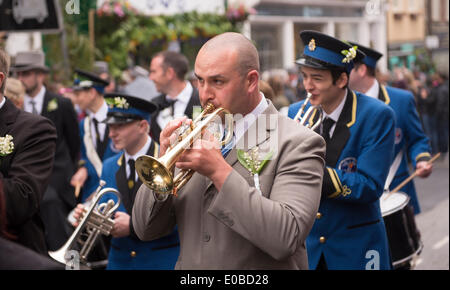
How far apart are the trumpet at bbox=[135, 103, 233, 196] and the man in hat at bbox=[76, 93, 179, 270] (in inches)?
74.9

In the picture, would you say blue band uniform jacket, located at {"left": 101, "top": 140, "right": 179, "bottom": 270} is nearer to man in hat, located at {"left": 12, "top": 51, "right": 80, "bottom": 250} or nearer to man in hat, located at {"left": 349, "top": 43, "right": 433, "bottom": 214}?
man in hat, located at {"left": 349, "top": 43, "right": 433, "bottom": 214}

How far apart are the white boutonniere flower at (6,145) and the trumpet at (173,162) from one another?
3.15 ft

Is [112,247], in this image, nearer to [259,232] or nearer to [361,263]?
[361,263]

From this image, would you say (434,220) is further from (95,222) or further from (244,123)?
(244,123)

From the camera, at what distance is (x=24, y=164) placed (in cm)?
347

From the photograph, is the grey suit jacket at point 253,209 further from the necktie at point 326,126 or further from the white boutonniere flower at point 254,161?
the necktie at point 326,126

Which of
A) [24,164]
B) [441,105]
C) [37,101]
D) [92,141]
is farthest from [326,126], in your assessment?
[441,105]

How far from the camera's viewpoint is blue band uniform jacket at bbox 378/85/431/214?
5.94 m

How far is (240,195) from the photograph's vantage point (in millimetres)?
2617

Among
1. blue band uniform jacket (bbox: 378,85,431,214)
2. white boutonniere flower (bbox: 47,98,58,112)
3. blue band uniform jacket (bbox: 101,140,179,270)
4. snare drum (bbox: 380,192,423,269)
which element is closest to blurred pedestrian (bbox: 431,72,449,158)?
white boutonniere flower (bbox: 47,98,58,112)

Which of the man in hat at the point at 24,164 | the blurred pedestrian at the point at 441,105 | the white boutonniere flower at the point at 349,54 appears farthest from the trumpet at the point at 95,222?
the blurred pedestrian at the point at 441,105

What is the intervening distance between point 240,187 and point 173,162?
265mm

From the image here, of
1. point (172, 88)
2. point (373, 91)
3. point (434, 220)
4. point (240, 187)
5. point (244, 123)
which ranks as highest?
point (244, 123)

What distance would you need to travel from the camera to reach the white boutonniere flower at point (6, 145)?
3436 mm
